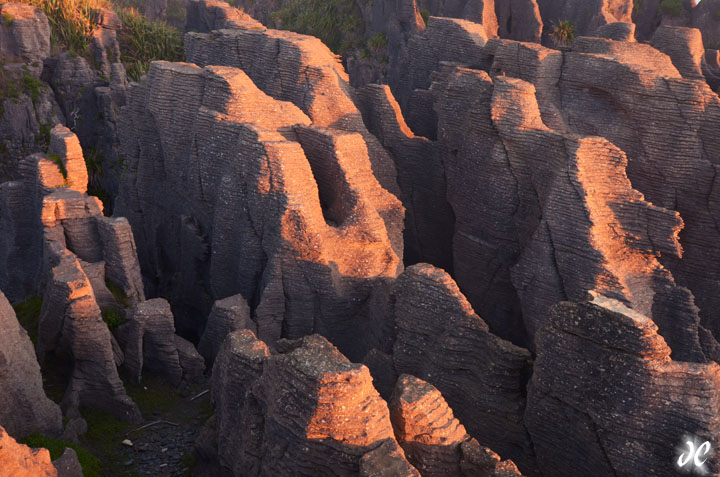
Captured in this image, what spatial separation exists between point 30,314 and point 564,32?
83.6ft

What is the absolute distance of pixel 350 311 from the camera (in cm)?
1614

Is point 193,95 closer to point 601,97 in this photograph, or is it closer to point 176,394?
point 176,394

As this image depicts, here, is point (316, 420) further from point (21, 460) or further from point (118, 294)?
point (118, 294)

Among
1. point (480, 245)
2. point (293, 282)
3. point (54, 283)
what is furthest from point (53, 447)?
point (480, 245)

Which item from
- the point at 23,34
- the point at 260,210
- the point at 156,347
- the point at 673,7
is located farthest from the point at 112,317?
the point at 673,7

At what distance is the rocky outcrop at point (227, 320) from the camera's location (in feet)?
52.0

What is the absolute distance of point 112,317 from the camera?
16.5 metres

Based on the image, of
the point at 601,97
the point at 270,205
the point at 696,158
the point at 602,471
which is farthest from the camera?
the point at 601,97

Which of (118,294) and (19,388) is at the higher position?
(19,388)

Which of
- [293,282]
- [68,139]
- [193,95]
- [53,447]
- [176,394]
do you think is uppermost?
[193,95]

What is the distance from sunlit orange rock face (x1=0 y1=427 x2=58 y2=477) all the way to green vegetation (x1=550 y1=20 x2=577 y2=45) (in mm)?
28631

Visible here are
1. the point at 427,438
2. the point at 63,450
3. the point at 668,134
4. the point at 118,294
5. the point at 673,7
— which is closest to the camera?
the point at 427,438

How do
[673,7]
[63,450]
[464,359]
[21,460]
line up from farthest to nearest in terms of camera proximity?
[673,7]
[464,359]
[63,450]
[21,460]

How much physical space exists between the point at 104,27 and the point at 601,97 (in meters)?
23.6
